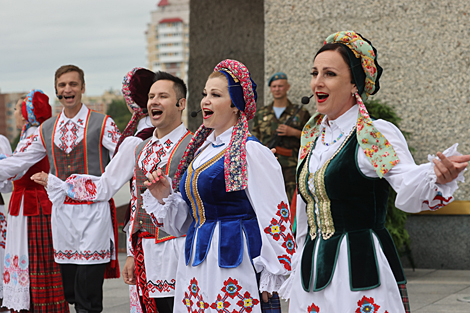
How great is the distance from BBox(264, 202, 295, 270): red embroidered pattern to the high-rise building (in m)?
120

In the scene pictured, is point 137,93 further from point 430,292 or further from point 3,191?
point 430,292

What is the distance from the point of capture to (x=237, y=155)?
3.16m

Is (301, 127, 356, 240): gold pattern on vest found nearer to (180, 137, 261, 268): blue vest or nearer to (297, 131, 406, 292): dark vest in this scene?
(297, 131, 406, 292): dark vest

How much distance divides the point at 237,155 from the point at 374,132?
2.63ft

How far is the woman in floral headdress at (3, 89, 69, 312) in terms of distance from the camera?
5547 millimetres

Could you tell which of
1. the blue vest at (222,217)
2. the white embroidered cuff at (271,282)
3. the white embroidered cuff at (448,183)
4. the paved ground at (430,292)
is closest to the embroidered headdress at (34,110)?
the paved ground at (430,292)

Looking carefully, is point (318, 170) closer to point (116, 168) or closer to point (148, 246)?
point (148, 246)

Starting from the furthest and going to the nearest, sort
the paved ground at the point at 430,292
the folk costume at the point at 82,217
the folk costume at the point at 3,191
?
the folk costume at the point at 3,191 → the paved ground at the point at 430,292 → the folk costume at the point at 82,217

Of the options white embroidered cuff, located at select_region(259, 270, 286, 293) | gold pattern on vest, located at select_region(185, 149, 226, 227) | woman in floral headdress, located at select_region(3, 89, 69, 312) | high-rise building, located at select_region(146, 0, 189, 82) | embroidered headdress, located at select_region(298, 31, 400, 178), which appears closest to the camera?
embroidered headdress, located at select_region(298, 31, 400, 178)

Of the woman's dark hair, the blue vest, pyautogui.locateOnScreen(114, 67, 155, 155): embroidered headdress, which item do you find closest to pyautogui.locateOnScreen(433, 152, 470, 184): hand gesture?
the woman's dark hair

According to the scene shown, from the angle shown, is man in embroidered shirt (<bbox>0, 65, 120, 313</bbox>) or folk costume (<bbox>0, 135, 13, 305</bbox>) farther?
folk costume (<bbox>0, 135, 13, 305</bbox>)

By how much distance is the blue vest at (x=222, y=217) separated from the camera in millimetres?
3135

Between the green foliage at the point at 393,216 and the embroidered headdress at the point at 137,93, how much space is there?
292cm

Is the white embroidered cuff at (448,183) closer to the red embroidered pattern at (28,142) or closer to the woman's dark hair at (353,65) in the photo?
the woman's dark hair at (353,65)
